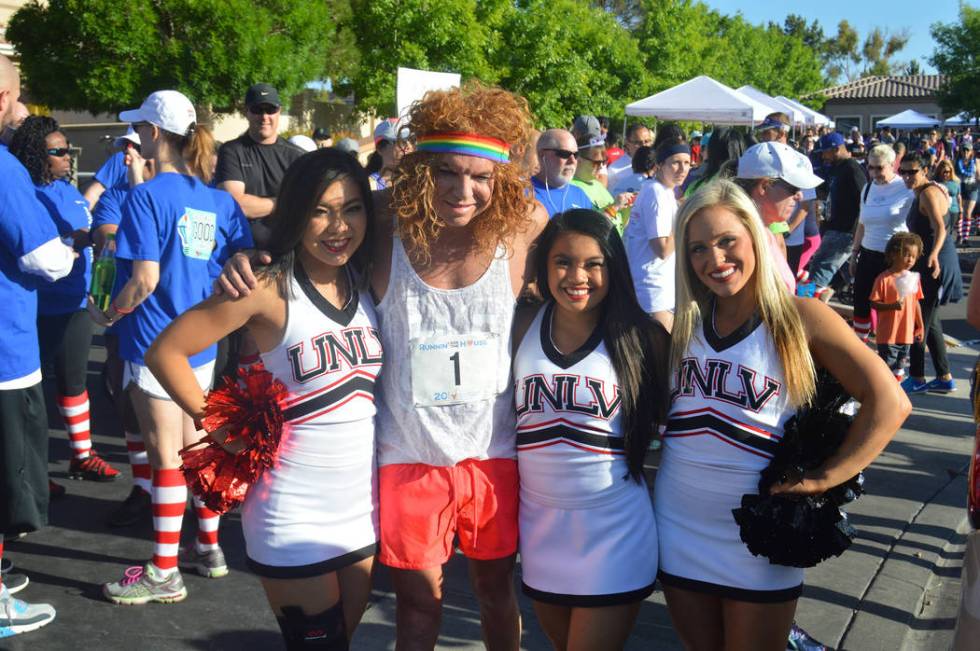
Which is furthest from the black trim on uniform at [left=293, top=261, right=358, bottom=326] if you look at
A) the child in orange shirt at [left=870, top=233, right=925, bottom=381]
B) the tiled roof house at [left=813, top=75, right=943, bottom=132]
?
the tiled roof house at [left=813, top=75, right=943, bottom=132]

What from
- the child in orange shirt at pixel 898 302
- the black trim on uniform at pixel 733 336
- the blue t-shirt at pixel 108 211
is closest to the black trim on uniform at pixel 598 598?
the black trim on uniform at pixel 733 336

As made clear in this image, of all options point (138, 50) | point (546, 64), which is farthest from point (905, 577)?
point (546, 64)

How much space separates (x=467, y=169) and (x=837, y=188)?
7.91m

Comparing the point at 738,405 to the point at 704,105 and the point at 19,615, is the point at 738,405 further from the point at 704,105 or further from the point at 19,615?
the point at 704,105

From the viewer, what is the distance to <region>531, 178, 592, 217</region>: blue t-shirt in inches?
205

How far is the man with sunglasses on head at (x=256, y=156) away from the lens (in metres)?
5.41

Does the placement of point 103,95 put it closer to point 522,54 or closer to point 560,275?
point 522,54

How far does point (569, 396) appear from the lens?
7.98 ft

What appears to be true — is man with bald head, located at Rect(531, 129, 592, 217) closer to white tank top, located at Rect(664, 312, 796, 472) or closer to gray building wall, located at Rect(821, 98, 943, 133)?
white tank top, located at Rect(664, 312, 796, 472)

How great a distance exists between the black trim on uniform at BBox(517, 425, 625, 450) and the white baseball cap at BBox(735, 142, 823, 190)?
1498 millimetres

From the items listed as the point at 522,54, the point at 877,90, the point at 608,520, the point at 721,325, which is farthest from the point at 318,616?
the point at 877,90

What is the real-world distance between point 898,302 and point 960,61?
4755cm

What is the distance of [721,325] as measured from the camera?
2.43 metres

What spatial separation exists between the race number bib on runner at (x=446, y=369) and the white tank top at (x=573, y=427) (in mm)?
143
